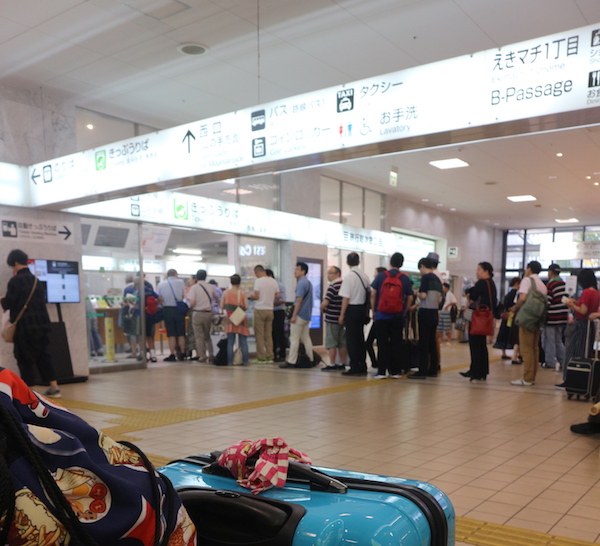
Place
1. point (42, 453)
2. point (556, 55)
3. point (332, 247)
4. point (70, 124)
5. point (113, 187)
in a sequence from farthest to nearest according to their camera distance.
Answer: point (332, 247), point (70, 124), point (113, 187), point (556, 55), point (42, 453)

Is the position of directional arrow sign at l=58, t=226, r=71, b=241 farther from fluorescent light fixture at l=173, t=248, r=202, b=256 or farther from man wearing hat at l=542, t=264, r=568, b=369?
man wearing hat at l=542, t=264, r=568, b=369

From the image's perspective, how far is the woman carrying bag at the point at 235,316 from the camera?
9.55 m

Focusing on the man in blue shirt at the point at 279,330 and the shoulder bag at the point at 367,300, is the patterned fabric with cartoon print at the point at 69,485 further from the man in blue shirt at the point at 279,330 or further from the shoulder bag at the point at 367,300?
the man in blue shirt at the point at 279,330

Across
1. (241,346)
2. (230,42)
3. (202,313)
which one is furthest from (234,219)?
(230,42)

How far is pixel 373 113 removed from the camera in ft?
15.7

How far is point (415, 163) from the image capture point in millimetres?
11977

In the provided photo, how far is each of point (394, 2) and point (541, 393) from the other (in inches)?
179

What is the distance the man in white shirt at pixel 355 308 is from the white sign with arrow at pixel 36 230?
3946 mm

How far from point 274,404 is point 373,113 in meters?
3.04

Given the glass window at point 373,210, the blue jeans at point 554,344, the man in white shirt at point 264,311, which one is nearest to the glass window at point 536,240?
the glass window at point 373,210

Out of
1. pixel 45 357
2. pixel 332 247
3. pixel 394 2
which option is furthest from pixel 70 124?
pixel 332 247

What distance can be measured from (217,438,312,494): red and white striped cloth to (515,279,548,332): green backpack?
5.83 meters

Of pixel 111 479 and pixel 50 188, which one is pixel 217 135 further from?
pixel 111 479

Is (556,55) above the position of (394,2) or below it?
below
